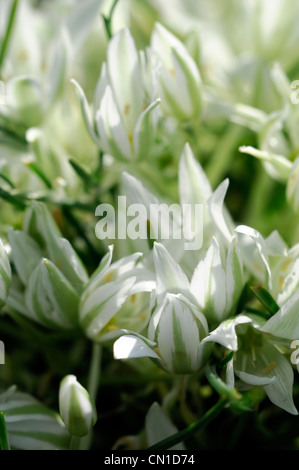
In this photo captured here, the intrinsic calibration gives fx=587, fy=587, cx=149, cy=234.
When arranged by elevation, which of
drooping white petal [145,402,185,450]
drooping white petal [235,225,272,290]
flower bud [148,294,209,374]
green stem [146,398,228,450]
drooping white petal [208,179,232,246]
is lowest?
drooping white petal [145,402,185,450]

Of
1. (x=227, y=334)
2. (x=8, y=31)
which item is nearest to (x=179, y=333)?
(x=227, y=334)

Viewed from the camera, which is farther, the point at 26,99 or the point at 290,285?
the point at 26,99

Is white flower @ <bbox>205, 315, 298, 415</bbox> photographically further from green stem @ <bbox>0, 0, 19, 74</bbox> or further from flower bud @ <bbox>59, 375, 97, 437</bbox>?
green stem @ <bbox>0, 0, 19, 74</bbox>

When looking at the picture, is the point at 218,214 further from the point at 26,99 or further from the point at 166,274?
the point at 26,99

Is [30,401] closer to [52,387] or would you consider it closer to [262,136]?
[52,387]

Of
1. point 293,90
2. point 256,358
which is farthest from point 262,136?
point 256,358

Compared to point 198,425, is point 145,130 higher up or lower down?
higher up

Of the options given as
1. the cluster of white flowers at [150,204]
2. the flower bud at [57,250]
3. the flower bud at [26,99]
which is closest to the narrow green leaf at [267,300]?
the cluster of white flowers at [150,204]

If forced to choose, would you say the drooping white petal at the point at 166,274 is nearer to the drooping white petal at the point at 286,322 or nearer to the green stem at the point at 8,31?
the drooping white petal at the point at 286,322

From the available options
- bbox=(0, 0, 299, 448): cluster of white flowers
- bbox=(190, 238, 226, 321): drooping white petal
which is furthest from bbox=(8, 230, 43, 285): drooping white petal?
bbox=(190, 238, 226, 321): drooping white petal
